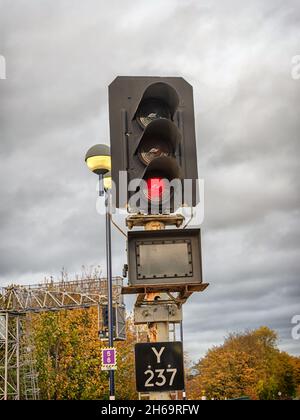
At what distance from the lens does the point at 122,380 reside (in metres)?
39.8

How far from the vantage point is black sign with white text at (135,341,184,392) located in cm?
449

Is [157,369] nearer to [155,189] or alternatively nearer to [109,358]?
[155,189]

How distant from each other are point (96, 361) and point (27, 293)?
26.4 ft

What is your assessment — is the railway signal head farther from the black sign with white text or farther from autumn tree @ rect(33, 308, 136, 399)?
autumn tree @ rect(33, 308, 136, 399)

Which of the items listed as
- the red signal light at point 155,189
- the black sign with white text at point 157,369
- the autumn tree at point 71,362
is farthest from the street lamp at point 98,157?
the autumn tree at point 71,362

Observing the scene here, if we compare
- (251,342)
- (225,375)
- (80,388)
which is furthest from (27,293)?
(251,342)

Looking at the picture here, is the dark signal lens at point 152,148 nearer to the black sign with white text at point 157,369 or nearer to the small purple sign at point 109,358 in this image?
the black sign with white text at point 157,369

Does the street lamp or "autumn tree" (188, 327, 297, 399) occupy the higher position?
the street lamp

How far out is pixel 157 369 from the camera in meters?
4.52

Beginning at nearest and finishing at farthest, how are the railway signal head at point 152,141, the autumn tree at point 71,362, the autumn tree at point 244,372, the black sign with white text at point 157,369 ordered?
the black sign with white text at point 157,369
the railway signal head at point 152,141
the autumn tree at point 71,362
the autumn tree at point 244,372

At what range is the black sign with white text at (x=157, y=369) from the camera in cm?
449

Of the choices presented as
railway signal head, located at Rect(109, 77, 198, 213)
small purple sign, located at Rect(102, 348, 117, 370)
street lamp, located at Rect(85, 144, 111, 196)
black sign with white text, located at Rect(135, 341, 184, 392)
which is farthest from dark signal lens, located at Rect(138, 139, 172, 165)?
small purple sign, located at Rect(102, 348, 117, 370)

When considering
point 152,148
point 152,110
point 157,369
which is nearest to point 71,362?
point 152,110
